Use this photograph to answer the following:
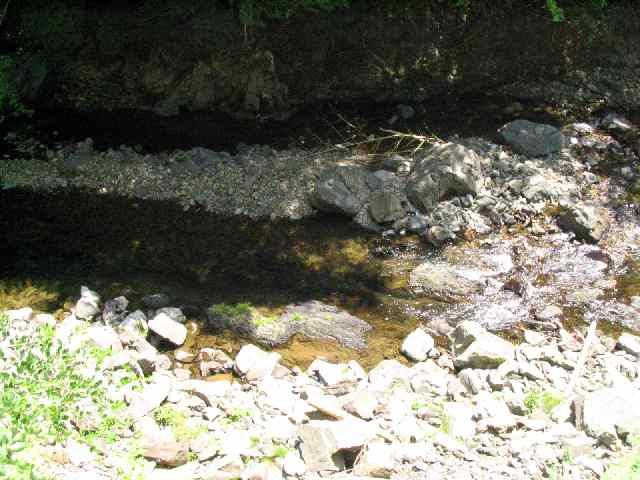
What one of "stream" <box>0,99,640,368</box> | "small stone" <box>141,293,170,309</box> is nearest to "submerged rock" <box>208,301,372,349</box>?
"stream" <box>0,99,640,368</box>

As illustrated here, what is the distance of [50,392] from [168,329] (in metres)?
2.17

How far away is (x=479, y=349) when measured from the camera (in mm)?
6219

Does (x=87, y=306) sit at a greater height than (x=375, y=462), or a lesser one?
lesser

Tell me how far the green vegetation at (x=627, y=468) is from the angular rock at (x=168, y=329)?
166 inches

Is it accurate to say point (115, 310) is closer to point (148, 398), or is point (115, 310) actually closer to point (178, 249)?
point (178, 249)

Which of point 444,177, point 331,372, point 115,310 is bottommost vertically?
point 115,310

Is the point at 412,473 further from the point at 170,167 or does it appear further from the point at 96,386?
the point at 170,167

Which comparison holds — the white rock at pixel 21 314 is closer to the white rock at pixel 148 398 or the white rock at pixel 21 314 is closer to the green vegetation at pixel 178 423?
the white rock at pixel 148 398

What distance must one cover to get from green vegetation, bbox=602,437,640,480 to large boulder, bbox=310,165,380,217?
5113 millimetres

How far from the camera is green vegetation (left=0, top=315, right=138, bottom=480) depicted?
4.11 m

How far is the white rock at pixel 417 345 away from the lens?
657cm

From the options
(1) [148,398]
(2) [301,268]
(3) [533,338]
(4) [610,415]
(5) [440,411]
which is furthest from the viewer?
(2) [301,268]

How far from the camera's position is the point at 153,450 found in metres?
4.32

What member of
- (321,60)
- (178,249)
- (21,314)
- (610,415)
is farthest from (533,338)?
(321,60)
